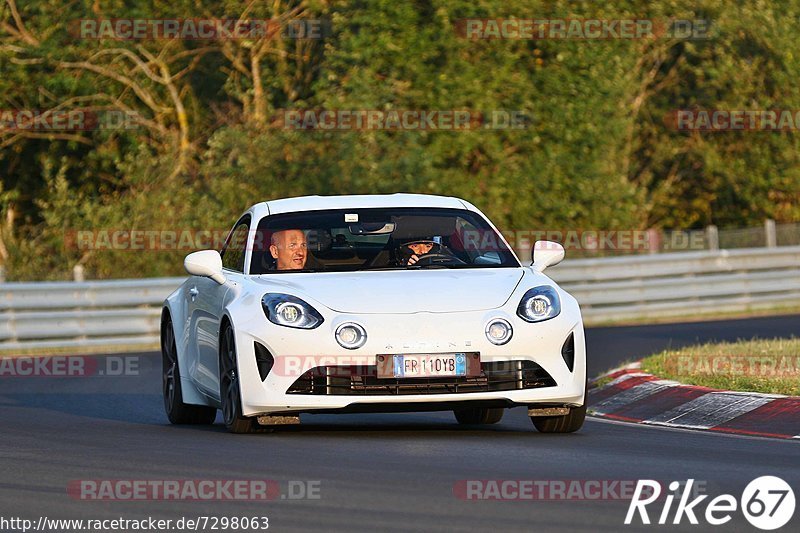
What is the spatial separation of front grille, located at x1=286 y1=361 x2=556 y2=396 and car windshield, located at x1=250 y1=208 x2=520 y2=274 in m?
1.03

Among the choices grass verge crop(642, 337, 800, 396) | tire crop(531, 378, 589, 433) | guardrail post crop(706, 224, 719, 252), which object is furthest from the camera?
guardrail post crop(706, 224, 719, 252)

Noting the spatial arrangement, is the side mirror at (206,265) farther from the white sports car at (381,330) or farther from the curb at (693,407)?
the curb at (693,407)

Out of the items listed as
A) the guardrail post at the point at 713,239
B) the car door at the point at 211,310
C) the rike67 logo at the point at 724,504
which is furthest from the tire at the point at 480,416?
the guardrail post at the point at 713,239

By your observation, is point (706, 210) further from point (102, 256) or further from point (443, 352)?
point (443, 352)

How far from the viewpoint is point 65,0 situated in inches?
1293

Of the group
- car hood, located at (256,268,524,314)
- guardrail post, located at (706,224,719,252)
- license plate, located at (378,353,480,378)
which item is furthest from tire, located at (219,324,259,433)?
guardrail post, located at (706,224,719,252)

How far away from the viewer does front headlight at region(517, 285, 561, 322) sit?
10.2 m

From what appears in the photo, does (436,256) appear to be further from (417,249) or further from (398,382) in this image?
(398,382)

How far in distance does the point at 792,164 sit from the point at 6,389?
2121 centimetres

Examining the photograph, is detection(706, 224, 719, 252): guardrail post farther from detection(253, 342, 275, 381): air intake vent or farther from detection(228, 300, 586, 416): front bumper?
detection(253, 342, 275, 381): air intake vent

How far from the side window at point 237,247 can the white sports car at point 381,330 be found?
0.13m

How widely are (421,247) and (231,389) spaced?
5.06 ft

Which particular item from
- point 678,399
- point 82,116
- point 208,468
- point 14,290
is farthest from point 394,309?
point 82,116

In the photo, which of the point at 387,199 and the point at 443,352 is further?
the point at 387,199
